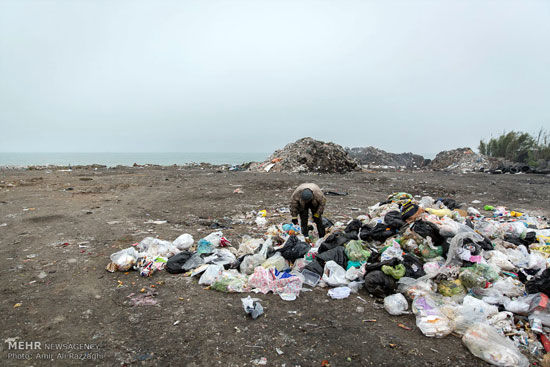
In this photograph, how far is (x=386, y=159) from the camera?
1166 inches

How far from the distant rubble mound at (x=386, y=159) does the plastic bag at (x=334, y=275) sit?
24949 millimetres

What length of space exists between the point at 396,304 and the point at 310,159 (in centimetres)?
1586

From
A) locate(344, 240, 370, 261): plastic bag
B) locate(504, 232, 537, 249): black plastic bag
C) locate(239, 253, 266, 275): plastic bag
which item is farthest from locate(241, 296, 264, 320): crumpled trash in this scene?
locate(504, 232, 537, 249): black plastic bag

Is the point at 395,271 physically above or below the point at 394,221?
below

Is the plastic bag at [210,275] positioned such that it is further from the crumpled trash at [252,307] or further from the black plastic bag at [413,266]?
the black plastic bag at [413,266]

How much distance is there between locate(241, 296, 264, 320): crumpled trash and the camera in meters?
3.12

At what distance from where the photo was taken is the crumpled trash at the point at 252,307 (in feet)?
10.2

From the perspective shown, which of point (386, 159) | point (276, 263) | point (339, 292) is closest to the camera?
point (339, 292)

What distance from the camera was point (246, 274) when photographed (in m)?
4.10

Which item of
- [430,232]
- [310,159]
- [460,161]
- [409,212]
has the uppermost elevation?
[310,159]

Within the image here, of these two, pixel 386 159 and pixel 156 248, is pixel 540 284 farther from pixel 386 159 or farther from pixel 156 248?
pixel 386 159

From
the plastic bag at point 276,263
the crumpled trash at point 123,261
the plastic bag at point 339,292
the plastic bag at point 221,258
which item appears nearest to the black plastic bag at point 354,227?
the plastic bag at point 276,263

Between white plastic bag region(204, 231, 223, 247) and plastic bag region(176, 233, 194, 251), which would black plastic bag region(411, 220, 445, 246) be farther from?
plastic bag region(176, 233, 194, 251)

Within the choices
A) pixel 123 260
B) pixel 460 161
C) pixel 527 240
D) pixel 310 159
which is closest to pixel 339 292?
pixel 123 260
